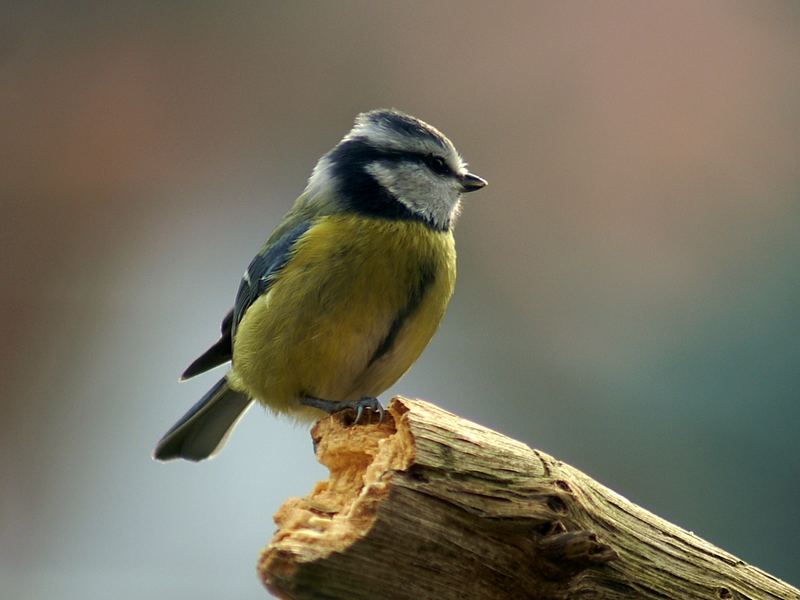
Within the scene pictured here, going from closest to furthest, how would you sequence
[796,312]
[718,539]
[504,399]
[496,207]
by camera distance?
[718,539], [796,312], [504,399], [496,207]

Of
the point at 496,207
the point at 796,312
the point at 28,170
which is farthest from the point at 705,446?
the point at 28,170

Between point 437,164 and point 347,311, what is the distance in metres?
0.44

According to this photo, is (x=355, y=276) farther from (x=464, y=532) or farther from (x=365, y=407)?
(x=464, y=532)

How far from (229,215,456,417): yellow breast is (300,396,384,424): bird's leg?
0.02 metres

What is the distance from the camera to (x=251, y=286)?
1802mm

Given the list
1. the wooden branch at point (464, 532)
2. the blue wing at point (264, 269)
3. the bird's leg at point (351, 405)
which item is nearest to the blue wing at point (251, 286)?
the blue wing at point (264, 269)

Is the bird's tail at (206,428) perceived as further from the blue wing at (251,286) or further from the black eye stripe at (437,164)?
the black eye stripe at (437,164)

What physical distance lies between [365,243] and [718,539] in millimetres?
1410

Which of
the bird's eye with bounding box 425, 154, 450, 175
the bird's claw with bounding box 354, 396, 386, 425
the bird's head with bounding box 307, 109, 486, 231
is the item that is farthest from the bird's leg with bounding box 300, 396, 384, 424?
the bird's eye with bounding box 425, 154, 450, 175

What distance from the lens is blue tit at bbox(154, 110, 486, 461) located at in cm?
157

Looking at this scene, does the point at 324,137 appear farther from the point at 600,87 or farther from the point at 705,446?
the point at 705,446

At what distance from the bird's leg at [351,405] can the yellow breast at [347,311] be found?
0.02m

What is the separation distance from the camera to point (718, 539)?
7.82ft

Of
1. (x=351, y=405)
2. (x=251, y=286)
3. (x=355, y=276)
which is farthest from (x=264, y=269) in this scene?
(x=351, y=405)
